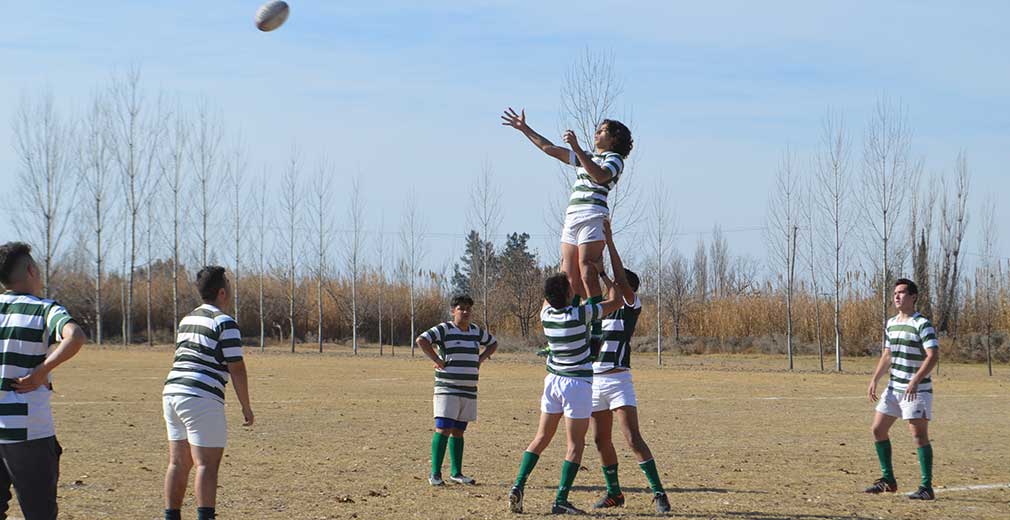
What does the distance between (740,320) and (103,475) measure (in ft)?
149

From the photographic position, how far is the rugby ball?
14.5 m

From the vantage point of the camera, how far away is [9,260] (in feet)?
22.7

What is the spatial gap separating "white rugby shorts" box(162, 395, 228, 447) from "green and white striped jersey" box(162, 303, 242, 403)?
41 mm

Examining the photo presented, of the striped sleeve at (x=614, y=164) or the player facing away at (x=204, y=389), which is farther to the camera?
the striped sleeve at (x=614, y=164)

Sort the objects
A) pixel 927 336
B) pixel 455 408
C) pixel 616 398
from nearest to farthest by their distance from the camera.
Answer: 1. pixel 616 398
2. pixel 927 336
3. pixel 455 408

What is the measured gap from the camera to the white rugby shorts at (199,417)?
7.48 meters

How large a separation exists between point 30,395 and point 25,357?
23cm

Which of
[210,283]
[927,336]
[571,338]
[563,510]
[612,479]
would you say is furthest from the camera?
[927,336]

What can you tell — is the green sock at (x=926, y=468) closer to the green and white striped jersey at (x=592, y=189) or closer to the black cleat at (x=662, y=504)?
the black cleat at (x=662, y=504)

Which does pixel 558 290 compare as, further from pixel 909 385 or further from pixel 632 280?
pixel 909 385

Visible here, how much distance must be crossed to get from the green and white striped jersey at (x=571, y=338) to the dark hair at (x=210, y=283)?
2533 millimetres

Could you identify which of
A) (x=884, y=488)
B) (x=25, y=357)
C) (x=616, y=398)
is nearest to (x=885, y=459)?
(x=884, y=488)

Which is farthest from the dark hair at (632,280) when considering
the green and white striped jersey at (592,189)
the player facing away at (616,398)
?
the green and white striped jersey at (592,189)

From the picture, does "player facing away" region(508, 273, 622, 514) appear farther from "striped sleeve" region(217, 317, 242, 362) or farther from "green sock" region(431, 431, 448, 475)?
"striped sleeve" region(217, 317, 242, 362)
